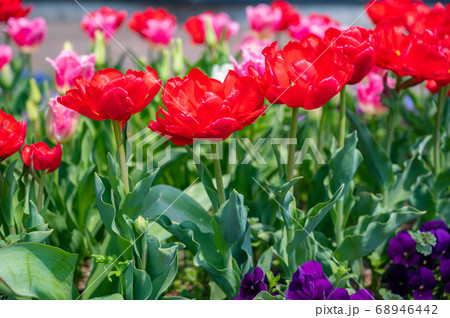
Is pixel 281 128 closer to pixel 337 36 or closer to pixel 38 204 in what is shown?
pixel 337 36

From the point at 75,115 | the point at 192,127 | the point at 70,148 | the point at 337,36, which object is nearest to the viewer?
the point at 192,127

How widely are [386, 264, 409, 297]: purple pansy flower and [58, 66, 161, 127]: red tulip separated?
73cm

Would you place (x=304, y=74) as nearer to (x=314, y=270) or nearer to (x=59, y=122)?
(x=314, y=270)

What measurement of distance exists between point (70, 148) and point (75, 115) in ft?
0.82

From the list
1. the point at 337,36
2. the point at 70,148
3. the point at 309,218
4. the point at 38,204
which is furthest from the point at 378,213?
the point at 70,148

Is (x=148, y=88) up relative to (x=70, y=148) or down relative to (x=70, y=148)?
up

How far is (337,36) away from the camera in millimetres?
1088

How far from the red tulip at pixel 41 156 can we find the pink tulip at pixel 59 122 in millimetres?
322

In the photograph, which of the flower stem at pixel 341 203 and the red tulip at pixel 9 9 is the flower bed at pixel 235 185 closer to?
the flower stem at pixel 341 203

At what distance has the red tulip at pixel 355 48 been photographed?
3.48 feet

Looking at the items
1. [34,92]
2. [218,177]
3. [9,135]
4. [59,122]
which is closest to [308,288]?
[218,177]

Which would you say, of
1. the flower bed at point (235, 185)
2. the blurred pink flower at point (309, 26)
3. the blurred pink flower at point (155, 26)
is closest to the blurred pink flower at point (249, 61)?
the flower bed at point (235, 185)

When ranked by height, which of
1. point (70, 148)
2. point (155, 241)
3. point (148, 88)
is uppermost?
point (148, 88)

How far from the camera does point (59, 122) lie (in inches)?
57.4
